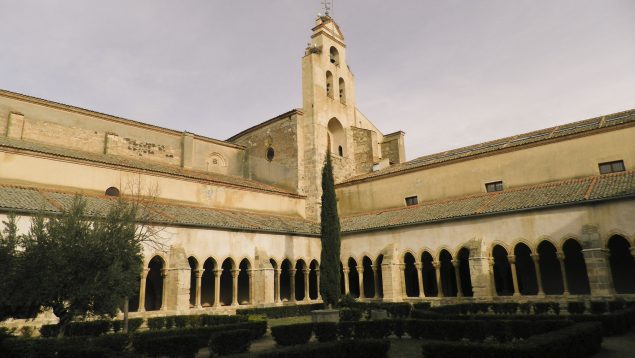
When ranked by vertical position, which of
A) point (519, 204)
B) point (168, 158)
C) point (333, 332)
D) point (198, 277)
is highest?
point (168, 158)

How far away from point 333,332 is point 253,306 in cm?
1050

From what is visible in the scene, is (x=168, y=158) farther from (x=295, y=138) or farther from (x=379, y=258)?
(x=379, y=258)

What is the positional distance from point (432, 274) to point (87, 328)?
63.8 ft

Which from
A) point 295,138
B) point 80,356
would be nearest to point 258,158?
point 295,138

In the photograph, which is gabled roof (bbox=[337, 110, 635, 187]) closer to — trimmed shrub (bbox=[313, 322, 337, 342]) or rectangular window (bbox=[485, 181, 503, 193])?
rectangular window (bbox=[485, 181, 503, 193])

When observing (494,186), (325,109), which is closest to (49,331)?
(494,186)

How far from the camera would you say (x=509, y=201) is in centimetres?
2206

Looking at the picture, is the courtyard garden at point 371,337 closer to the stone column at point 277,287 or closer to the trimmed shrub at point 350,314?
the trimmed shrub at point 350,314

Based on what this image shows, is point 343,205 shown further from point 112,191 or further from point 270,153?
point 112,191

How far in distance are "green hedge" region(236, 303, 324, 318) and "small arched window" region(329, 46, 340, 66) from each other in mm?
21161

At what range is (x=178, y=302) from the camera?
771 inches

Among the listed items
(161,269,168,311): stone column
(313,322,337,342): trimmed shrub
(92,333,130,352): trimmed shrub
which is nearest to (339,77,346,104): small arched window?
(161,269,168,311): stone column

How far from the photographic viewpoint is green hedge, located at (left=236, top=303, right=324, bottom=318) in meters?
20.1

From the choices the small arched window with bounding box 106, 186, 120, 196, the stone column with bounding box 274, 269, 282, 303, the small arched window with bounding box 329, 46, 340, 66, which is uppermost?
the small arched window with bounding box 329, 46, 340, 66
